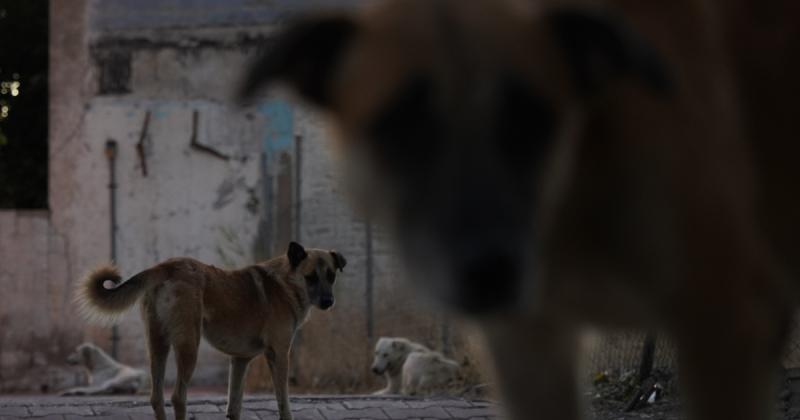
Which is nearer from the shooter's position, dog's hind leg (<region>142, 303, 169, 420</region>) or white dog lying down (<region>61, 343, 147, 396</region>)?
dog's hind leg (<region>142, 303, 169, 420</region>)

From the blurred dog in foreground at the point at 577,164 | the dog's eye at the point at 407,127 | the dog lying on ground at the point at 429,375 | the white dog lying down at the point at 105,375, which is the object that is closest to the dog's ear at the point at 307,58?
the blurred dog in foreground at the point at 577,164

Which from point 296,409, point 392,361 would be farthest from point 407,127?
point 392,361

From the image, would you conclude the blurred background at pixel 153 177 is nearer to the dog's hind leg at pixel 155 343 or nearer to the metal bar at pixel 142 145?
the metal bar at pixel 142 145

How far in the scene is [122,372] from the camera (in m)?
15.5

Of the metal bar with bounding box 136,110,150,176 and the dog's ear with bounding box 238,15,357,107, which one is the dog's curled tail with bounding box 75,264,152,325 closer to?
the dog's ear with bounding box 238,15,357,107

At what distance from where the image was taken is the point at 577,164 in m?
2.76

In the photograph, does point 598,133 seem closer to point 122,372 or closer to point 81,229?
point 122,372

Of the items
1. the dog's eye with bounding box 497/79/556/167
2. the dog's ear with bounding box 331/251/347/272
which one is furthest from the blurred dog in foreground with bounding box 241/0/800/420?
the dog's ear with bounding box 331/251/347/272

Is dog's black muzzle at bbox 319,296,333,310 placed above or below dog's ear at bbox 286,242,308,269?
below

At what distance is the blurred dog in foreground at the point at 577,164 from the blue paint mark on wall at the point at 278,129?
15.7 meters

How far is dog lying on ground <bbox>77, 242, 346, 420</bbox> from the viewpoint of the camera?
8742 millimetres

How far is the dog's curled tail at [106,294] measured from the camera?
8727mm

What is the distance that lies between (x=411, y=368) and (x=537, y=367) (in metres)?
9.96

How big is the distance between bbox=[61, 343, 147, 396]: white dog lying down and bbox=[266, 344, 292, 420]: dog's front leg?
19.4ft
